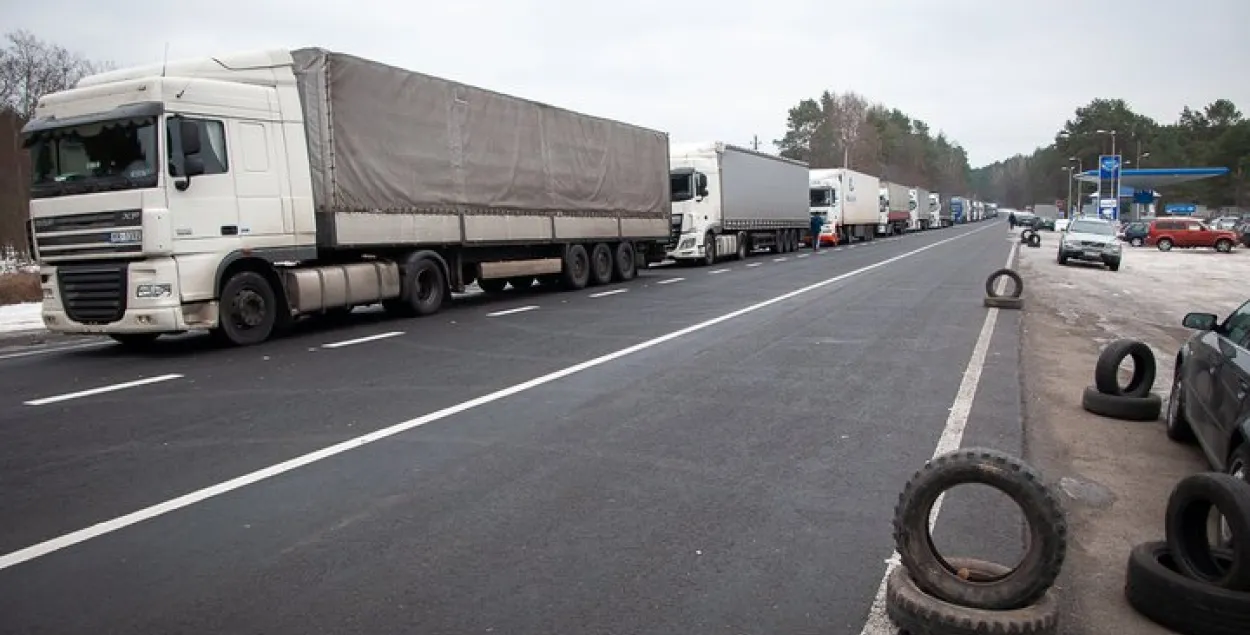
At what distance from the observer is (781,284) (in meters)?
20.5

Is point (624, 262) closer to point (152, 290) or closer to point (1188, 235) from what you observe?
point (152, 290)

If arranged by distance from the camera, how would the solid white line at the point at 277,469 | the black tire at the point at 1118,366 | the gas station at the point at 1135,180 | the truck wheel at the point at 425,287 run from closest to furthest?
the solid white line at the point at 277,469, the black tire at the point at 1118,366, the truck wheel at the point at 425,287, the gas station at the point at 1135,180

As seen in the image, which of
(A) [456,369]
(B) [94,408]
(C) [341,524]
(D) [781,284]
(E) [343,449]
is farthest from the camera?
(D) [781,284]

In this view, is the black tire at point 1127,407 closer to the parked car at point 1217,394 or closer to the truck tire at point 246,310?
the parked car at point 1217,394

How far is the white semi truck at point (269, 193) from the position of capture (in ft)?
34.1

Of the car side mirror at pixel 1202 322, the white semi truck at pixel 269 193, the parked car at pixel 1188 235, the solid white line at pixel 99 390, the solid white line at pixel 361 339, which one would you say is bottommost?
the parked car at pixel 1188 235

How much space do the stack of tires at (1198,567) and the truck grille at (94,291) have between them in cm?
1070

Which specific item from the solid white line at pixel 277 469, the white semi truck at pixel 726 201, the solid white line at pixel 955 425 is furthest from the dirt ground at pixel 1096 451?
the white semi truck at pixel 726 201

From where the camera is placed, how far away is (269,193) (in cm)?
1173

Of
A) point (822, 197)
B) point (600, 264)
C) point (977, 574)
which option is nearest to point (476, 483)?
point (977, 574)

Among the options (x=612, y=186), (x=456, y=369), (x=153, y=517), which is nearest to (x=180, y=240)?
(x=456, y=369)

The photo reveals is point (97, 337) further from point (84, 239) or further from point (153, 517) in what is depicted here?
point (153, 517)

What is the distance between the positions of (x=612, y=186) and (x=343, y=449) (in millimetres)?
15732

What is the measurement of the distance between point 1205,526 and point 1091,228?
30650 mm
